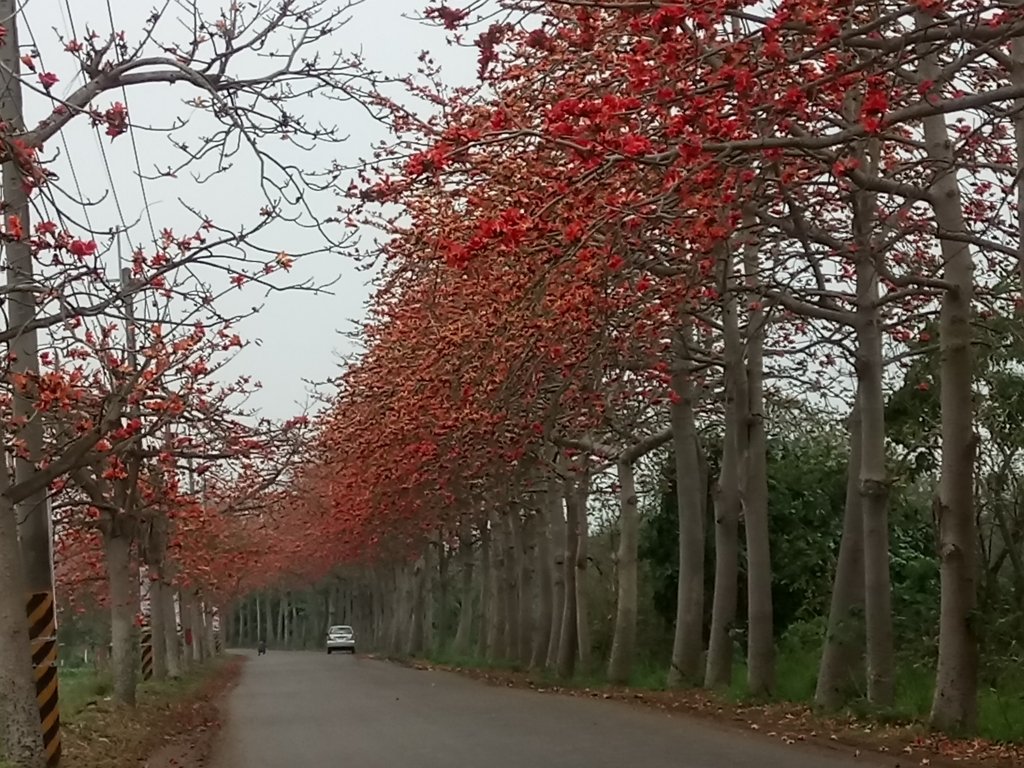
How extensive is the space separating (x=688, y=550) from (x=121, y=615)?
8.61 m

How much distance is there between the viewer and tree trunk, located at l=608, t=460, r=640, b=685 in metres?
24.0

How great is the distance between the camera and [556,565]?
30.6 meters

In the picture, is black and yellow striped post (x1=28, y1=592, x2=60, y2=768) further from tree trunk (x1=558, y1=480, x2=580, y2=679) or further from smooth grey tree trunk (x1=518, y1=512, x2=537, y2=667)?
smooth grey tree trunk (x1=518, y1=512, x2=537, y2=667)

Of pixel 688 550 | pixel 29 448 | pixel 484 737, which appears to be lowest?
pixel 484 737

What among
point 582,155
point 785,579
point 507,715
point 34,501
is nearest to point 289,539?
point 785,579

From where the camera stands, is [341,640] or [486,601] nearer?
[486,601]

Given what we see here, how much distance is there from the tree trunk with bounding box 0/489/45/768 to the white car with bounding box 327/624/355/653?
67423 mm

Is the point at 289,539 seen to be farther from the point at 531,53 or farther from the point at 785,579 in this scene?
the point at 531,53

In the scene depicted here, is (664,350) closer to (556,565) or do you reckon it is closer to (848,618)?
(848,618)

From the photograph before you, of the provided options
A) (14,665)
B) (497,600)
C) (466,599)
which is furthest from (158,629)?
(14,665)

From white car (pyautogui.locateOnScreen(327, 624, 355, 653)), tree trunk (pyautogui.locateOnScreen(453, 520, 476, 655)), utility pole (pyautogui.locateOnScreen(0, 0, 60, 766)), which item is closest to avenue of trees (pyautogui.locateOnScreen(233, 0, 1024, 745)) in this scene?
utility pole (pyautogui.locateOnScreen(0, 0, 60, 766))

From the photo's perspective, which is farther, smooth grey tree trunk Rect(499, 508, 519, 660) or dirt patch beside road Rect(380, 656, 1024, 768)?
smooth grey tree trunk Rect(499, 508, 519, 660)

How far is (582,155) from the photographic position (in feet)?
29.3

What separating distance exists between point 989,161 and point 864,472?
3472 mm
